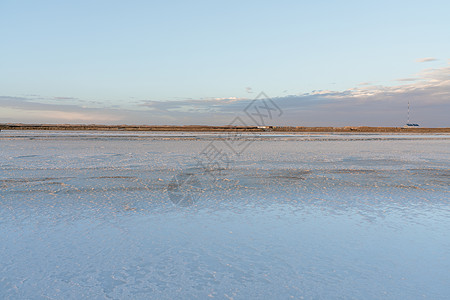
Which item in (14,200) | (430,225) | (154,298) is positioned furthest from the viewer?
(14,200)

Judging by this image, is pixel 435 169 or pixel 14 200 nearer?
pixel 14 200

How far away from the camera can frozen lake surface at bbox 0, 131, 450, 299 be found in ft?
9.55

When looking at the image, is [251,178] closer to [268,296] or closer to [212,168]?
[212,168]

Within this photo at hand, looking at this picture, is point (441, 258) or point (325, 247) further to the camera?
point (325, 247)

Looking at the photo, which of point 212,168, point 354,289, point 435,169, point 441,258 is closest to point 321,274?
point 354,289

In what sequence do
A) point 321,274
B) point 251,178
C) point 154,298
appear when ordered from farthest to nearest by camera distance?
point 251,178, point 321,274, point 154,298

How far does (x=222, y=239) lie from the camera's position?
4109 millimetres

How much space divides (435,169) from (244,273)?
10047 mm

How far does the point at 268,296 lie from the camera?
2.74 meters

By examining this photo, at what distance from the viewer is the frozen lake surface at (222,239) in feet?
9.55

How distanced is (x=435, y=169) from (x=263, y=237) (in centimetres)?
907

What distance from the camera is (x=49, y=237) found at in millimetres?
4121

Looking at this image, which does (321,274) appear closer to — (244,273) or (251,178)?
(244,273)

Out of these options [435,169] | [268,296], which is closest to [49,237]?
[268,296]
